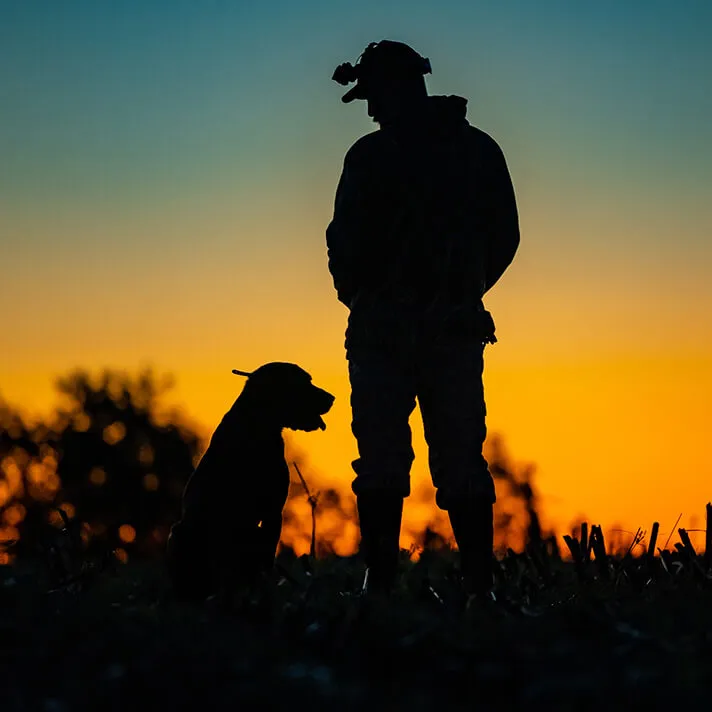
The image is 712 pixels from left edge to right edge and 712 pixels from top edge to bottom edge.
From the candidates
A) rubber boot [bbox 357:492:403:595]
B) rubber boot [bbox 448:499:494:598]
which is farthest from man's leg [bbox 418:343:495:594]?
rubber boot [bbox 357:492:403:595]

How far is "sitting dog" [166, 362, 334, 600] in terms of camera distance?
715 centimetres

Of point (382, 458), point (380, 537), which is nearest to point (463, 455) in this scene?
point (382, 458)

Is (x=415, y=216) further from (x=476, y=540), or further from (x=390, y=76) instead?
(x=476, y=540)

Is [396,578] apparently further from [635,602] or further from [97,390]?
[97,390]

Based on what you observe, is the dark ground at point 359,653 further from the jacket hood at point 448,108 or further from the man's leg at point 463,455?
the jacket hood at point 448,108

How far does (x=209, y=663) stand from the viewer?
4496 millimetres

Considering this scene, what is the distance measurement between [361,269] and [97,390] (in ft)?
120

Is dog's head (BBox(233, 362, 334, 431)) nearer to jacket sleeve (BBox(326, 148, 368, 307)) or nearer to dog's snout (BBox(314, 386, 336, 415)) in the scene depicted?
dog's snout (BBox(314, 386, 336, 415))

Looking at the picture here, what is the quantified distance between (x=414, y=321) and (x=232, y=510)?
4.87ft

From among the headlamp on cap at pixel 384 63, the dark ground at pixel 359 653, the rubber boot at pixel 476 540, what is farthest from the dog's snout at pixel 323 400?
the headlamp on cap at pixel 384 63

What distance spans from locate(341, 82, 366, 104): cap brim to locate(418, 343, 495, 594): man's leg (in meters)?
1.61

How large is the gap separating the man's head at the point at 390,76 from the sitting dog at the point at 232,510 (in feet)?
6.36

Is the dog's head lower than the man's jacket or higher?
lower

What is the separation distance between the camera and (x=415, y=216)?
744 cm
